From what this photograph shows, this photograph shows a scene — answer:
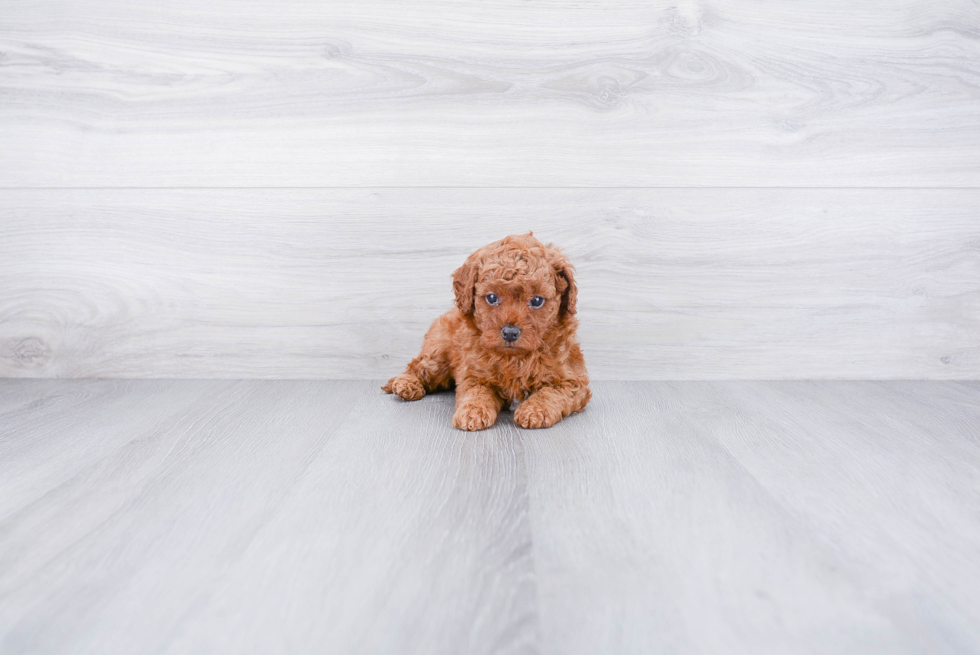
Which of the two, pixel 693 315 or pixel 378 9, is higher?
pixel 378 9

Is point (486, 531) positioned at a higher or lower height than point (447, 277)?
lower

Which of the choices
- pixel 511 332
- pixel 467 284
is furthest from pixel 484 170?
pixel 511 332

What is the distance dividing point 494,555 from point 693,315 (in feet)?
3.71

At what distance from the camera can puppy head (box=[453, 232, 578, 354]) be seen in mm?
1277

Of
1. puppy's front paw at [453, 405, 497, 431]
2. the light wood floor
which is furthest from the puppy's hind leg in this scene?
puppy's front paw at [453, 405, 497, 431]

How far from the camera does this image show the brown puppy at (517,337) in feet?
4.20

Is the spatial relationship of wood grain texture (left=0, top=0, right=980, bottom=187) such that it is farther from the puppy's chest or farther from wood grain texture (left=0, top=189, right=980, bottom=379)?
the puppy's chest

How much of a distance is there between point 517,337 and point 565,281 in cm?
17

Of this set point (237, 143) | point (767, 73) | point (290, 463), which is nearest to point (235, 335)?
point (237, 143)

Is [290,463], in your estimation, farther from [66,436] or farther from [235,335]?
[235,335]

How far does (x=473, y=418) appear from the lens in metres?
1.27

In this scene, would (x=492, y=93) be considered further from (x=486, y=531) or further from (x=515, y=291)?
(x=486, y=531)

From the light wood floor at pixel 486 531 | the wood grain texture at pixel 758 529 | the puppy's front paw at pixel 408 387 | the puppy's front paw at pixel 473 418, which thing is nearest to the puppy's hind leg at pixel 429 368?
the puppy's front paw at pixel 408 387

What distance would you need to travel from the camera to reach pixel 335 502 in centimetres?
92
